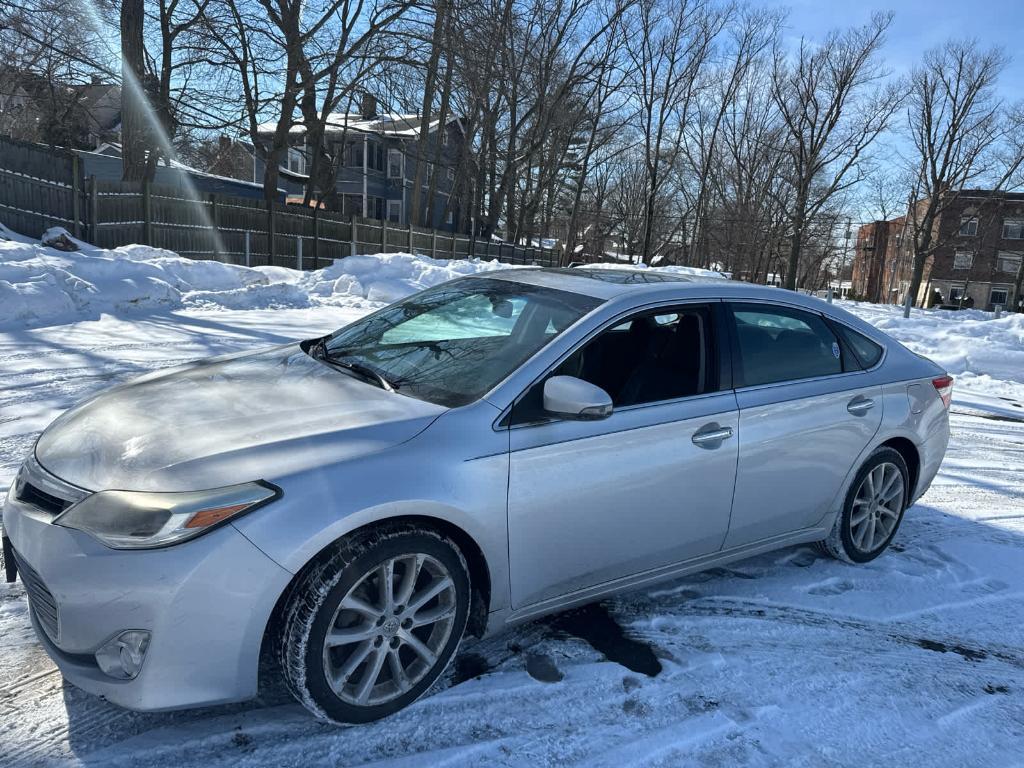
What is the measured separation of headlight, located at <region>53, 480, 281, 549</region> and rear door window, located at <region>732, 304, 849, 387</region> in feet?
7.43

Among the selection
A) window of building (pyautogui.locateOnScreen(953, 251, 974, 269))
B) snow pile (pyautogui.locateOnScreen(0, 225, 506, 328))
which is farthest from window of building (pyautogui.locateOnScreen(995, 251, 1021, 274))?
snow pile (pyautogui.locateOnScreen(0, 225, 506, 328))

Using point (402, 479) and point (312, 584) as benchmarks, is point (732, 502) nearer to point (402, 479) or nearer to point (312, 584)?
point (402, 479)

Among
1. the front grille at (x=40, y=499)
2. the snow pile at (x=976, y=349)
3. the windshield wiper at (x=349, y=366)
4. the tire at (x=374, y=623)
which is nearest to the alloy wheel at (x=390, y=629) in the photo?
the tire at (x=374, y=623)

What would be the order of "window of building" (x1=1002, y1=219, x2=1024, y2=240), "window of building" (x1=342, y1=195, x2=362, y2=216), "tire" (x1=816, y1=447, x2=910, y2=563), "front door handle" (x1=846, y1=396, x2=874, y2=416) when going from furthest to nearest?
"window of building" (x1=1002, y1=219, x2=1024, y2=240) → "window of building" (x1=342, y1=195, x2=362, y2=216) → "tire" (x1=816, y1=447, x2=910, y2=563) → "front door handle" (x1=846, y1=396, x2=874, y2=416)

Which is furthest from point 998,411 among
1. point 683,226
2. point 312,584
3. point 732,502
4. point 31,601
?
point 683,226

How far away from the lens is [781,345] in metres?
3.81

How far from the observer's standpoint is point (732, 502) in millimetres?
3396

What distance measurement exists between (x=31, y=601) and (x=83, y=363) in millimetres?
5698

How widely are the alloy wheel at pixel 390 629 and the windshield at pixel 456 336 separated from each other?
66cm

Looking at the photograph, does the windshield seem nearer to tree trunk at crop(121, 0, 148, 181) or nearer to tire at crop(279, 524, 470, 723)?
tire at crop(279, 524, 470, 723)

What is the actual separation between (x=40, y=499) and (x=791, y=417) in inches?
122

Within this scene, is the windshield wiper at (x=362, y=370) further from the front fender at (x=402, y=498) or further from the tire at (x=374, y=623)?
the tire at (x=374, y=623)

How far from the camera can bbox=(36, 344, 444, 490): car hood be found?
238cm

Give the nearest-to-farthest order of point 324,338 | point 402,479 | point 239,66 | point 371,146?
point 402,479 → point 324,338 → point 239,66 → point 371,146
